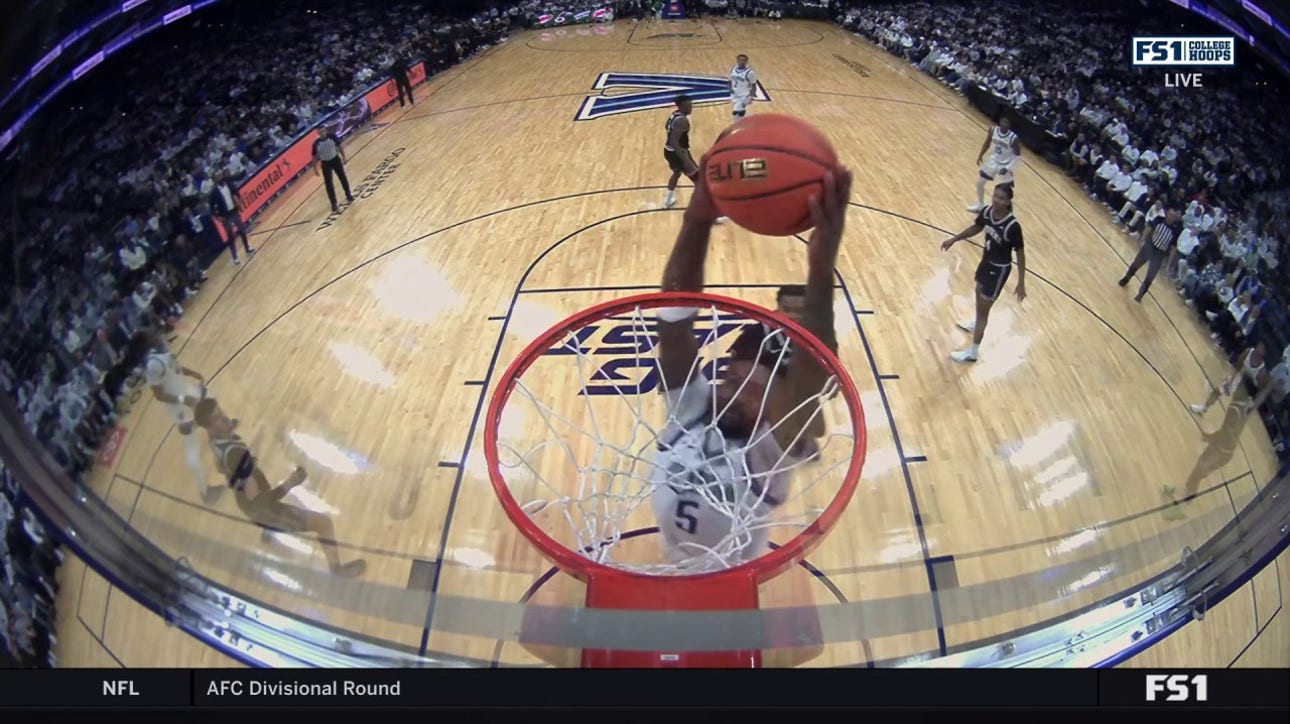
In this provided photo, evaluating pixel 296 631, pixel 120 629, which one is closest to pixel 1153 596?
pixel 296 631

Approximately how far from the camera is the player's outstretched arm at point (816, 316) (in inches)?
70.4

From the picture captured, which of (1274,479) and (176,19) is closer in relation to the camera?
(176,19)

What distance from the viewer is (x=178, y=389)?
2.99 m

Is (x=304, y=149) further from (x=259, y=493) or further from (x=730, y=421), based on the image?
(x=730, y=421)

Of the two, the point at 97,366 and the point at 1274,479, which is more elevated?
the point at 97,366

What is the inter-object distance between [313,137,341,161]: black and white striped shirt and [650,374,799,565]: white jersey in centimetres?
215

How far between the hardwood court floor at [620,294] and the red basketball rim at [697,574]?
0.85ft

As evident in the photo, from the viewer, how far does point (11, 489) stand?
214cm

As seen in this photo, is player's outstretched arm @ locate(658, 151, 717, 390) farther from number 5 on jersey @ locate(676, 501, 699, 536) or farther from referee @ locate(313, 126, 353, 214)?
referee @ locate(313, 126, 353, 214)
